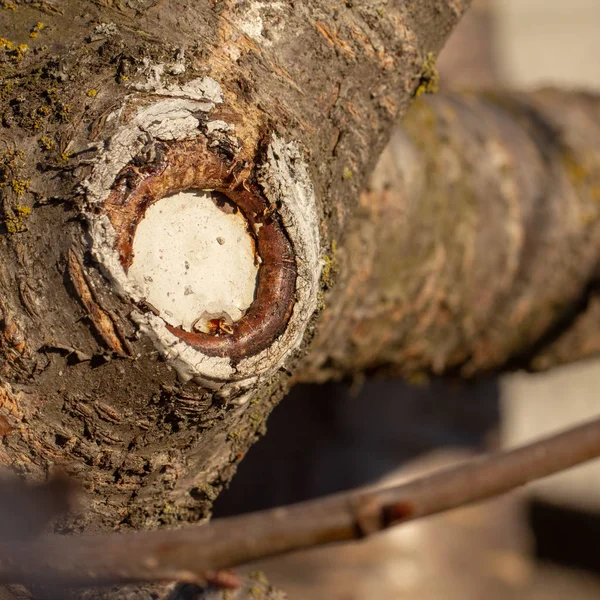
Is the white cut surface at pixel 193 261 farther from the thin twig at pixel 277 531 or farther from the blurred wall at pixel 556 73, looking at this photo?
the blurred wall at pixel 556 73

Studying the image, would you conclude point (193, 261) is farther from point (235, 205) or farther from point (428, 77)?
point (428, 77)

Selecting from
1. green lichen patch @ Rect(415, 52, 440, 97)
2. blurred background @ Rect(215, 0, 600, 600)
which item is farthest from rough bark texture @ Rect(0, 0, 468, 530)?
blurred background @ Rect(215, 0, 600, 600)

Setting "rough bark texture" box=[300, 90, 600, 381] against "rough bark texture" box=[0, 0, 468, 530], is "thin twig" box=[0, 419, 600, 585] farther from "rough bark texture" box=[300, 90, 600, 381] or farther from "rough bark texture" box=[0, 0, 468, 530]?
"rough bark texture" box=[300, 90, 600, 381]

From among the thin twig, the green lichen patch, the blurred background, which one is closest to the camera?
the thin twig

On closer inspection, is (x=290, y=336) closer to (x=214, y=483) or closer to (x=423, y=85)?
(x=214, y=483)

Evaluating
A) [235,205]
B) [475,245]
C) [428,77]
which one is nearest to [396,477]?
[475,245]

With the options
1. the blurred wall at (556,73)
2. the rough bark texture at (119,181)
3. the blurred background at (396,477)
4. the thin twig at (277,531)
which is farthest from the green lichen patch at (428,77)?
the blurred wall at (556,73)
